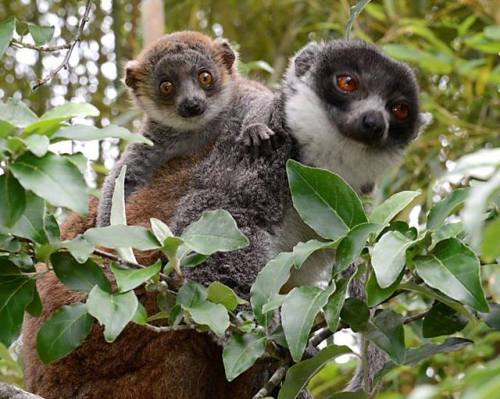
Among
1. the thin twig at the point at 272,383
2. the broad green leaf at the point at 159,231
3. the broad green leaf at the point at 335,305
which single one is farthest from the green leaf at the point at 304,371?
the broad green leaf at the point at 159,231

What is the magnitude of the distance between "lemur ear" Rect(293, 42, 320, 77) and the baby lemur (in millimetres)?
312

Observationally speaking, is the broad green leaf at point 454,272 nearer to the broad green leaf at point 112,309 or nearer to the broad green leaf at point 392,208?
the broad green leaf at point 392,208

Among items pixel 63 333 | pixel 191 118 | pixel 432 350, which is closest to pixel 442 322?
pixel 432 350

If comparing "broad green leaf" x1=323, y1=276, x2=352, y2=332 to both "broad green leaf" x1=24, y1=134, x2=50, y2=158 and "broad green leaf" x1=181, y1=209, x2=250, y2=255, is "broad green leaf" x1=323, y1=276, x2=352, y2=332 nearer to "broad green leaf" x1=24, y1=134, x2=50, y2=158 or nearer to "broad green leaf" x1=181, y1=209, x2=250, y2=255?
"broad green leaf" x1=181, y1=209, x2=250, y2=255

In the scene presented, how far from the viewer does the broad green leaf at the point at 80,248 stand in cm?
250

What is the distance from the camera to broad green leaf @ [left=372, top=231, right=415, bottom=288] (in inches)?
95.3

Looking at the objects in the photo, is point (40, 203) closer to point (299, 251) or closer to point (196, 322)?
point (196, 322)

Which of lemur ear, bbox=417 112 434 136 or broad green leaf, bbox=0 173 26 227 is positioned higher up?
broad green leaf, bbox=0 173 26 227

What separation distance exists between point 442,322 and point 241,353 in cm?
72

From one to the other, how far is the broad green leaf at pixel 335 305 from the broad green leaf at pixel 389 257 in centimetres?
20

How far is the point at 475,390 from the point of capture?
1.34 m

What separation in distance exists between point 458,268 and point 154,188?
2.08 m

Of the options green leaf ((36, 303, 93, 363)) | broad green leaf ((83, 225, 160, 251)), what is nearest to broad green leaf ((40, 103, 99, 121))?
broad green leaf ((83, 225, 160, 251))

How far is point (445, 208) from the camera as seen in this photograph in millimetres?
2760
